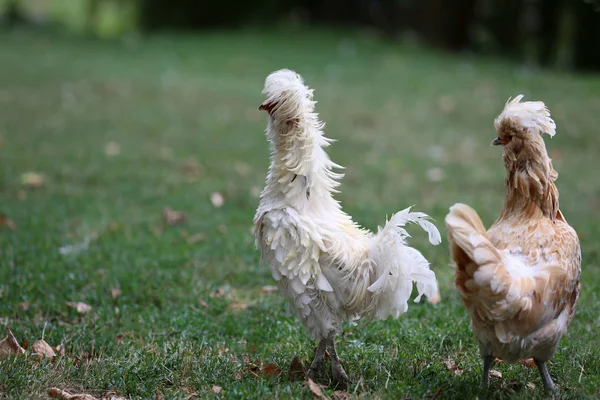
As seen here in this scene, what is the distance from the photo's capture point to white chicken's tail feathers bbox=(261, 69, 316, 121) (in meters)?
3.73

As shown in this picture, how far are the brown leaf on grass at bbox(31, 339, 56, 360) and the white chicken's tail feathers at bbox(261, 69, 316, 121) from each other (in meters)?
1.88

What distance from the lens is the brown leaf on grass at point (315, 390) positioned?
3.61m

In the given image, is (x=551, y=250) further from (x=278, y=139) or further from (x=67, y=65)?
(x=67, y=65)

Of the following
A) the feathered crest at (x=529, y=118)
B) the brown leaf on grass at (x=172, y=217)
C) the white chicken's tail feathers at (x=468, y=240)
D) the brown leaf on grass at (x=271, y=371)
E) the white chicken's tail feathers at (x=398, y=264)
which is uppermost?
the feathered crest at (x=529, y=118)

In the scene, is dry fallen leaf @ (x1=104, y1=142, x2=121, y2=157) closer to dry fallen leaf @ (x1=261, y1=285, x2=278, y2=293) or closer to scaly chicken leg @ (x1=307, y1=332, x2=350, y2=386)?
dry fallen leaf @ (x1=261, y1=285, x2=278, y2=293)

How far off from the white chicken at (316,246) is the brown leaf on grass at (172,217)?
321cm

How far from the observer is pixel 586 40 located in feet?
59.9

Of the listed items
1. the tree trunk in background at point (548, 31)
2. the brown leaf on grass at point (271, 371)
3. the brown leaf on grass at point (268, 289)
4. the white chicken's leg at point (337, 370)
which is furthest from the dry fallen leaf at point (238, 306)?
the tree trunk in background at point (548, 31)

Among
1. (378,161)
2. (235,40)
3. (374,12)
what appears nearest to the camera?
(378,161)

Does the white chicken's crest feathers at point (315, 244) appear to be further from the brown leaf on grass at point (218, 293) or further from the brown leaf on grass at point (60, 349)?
the brown leaf on grass at point (218, 293)

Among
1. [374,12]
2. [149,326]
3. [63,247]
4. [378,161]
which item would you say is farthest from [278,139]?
[374,12]

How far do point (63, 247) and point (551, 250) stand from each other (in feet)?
13.6

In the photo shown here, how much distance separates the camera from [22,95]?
12.3 meters

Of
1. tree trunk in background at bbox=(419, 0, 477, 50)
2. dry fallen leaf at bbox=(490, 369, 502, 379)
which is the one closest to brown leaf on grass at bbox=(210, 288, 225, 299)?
dry fallen leaf at bbox=(490, 369, 502, 379)
